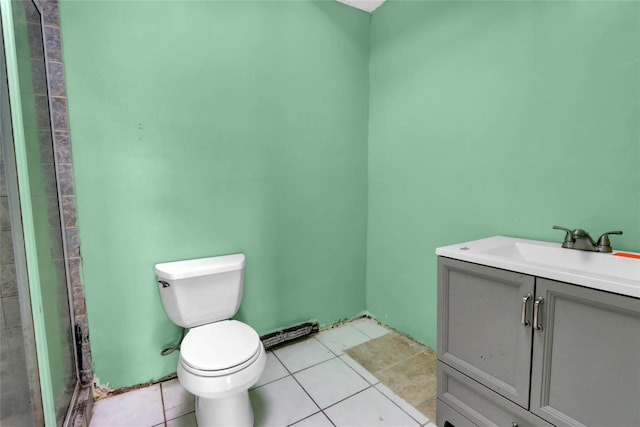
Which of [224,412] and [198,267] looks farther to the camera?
[198,267]

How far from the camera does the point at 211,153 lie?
72.6 inches

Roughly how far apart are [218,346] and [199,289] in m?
0.36

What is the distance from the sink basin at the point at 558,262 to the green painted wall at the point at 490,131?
163mm

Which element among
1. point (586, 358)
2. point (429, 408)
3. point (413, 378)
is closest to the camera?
point (586, 358)

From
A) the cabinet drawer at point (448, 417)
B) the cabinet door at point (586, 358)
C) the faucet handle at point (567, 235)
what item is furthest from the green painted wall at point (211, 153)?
the cabinet door at point (586, 358)

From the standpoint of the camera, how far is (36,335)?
1050mm

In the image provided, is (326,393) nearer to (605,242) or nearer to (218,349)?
(218,349)

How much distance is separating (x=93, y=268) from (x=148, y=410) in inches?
30.3

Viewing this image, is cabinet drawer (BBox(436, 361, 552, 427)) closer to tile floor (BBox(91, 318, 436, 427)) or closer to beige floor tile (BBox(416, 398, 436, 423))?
beige floor tile (BBox(416, 398, 436, 423))

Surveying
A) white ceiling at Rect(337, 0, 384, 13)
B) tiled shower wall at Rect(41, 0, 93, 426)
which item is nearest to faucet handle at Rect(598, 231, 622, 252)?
white ceiling at Rect(337, 0, 384, 13)

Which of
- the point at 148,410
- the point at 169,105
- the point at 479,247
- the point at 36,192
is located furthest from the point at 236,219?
the point at 479,247

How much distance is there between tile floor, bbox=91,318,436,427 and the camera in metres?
1.53

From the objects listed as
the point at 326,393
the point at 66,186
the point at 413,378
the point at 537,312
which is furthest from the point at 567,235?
the point at 66,186

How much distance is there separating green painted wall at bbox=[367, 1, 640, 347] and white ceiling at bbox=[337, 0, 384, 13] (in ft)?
0.23
